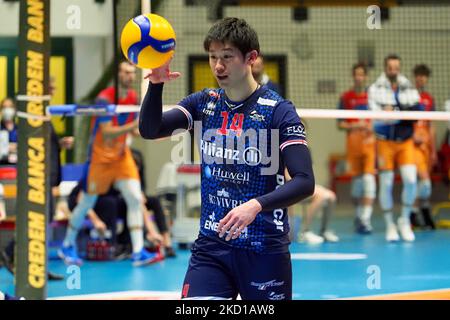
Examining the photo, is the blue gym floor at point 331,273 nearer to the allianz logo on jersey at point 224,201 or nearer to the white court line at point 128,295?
the white court line at point 128,295

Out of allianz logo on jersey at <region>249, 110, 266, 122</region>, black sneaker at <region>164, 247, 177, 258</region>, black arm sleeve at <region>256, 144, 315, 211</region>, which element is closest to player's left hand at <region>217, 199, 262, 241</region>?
black arm sleeve at <region>256, 144, 315, 211</region>

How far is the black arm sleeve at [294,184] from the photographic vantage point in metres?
4.89

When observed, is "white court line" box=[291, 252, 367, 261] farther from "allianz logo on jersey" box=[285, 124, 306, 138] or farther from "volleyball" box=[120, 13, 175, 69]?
"allianz logo on jersey" box=[285, 124, 306, 138]

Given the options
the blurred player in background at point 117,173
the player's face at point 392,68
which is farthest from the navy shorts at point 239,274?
the player's face at point 392,68

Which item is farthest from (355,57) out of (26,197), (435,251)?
(26,197)

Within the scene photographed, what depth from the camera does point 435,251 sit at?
12.6m

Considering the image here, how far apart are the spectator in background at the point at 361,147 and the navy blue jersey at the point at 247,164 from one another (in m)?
8.40

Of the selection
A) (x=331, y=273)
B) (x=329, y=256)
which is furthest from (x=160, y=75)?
(x=329, y=256)

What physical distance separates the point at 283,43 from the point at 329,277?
8.87 meters

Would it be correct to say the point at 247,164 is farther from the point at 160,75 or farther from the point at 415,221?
the point at 415,221

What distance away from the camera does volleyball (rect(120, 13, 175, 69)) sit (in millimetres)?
5363

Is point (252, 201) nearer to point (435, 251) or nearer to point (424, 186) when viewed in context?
point (435, 251)

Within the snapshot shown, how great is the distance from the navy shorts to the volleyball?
1058mm

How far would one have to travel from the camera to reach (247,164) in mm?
5336
